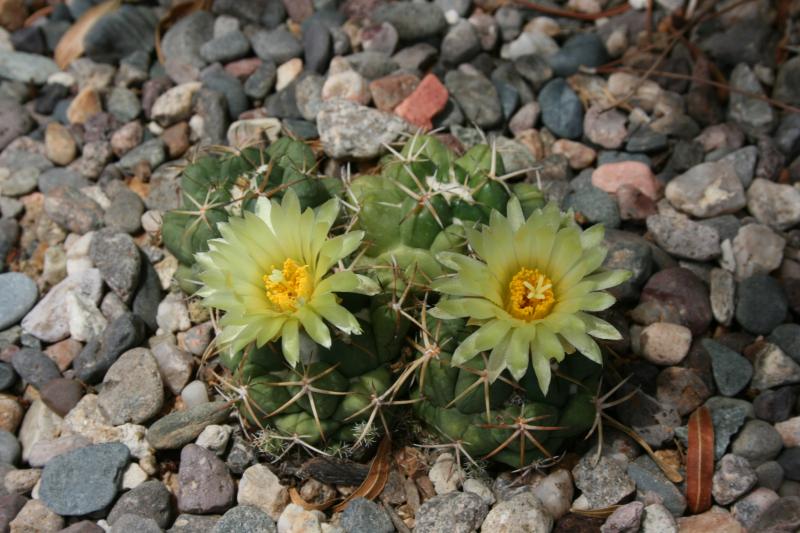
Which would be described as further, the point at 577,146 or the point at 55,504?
the point at 577,146

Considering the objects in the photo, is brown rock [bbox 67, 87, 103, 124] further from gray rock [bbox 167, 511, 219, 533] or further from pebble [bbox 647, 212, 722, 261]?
pebble [bbox 647, 212, 722, 261]

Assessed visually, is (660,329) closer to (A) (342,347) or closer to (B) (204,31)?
(A) (342,347)

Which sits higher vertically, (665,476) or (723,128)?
(723,128)

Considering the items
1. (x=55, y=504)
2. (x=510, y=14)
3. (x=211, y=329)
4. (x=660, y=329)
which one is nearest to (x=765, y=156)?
(x=660, y=329)

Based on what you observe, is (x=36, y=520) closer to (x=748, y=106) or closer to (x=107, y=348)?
(x=107, y=348)

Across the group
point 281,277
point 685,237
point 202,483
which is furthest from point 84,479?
point 685,237

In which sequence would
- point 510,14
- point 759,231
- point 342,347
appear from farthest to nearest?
point 510,14, point 759,231, point 342,347

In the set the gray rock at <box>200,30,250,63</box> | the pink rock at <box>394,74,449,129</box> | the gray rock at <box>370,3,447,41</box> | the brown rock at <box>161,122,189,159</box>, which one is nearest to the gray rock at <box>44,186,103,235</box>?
the brown rock at <box>161,122,189,159</box>
